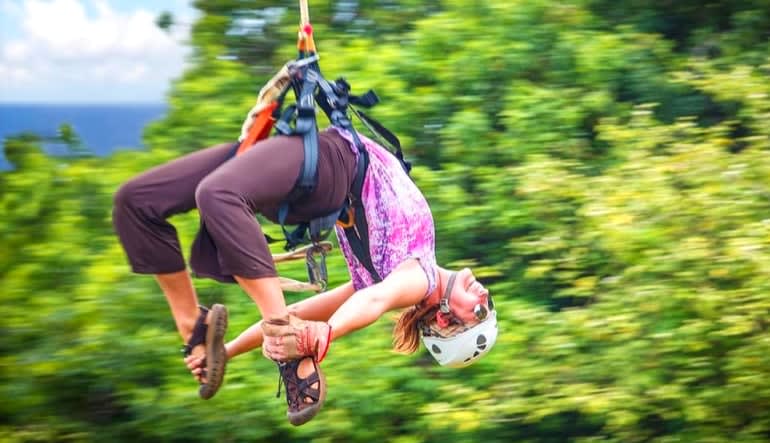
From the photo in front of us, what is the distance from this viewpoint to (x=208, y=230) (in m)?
2.72

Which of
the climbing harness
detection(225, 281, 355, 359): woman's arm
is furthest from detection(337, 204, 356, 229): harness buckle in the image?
detection(225, 281, 355, 359): woman's arm

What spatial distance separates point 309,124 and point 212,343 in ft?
1.83

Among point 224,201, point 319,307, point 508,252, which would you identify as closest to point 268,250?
point 224,201

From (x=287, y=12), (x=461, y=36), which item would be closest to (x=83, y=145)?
(x=287, y=12)

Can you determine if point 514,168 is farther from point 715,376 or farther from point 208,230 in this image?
point 208,230

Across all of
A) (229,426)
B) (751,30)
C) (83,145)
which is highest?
(751,30)

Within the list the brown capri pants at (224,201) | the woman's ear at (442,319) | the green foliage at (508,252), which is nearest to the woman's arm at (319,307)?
the woman's ear at (442,319)

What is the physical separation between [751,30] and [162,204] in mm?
4584

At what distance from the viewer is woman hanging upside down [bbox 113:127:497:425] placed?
108 inches

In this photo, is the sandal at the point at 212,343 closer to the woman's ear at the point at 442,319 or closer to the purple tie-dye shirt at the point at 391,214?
the purple tie-dye shirt at the point at 391,214

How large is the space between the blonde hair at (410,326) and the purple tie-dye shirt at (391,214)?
277 millimetres

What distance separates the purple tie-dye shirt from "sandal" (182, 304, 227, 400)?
0.38 meters

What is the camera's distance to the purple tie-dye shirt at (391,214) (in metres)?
2.99

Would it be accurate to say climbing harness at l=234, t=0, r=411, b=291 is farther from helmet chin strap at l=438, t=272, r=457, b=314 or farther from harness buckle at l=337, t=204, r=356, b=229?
helmet chin strap at l=438, t=272, r=457, b=314
